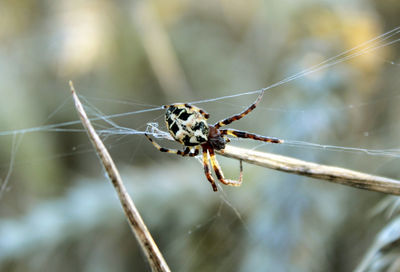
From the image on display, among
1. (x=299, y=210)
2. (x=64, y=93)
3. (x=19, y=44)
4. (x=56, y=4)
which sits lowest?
(x=299, y=210)

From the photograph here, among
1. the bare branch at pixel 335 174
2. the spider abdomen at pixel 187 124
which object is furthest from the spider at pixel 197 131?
the bare branch at pixel 335 174

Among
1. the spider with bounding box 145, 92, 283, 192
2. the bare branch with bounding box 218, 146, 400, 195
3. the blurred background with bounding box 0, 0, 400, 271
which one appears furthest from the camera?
the blurred background with bounding box 0, 0, 400, 271

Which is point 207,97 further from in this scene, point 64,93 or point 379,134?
point 379,134

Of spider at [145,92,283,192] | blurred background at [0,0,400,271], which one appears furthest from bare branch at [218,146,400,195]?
spider at [145,92,283,192]

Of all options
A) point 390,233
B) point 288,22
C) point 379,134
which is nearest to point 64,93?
point 288,22

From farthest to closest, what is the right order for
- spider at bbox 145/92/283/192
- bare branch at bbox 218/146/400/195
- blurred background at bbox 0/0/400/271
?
blurred background at bbox 0/0/400/271
spider at bbox 145/92/283/192
bare branch at bbox 218/146/400/195

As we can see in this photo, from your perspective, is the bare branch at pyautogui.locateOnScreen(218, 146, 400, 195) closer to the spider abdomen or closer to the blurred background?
the blurred background

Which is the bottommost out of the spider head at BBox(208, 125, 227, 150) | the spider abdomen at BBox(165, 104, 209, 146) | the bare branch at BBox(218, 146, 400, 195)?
the bare branch at BBox(218, 146, 400, 195)

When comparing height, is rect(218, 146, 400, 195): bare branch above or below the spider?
below
